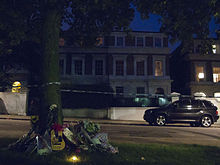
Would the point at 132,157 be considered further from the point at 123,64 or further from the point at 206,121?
the point at 123,64

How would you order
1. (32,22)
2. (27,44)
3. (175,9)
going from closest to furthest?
(175,9)
(32,22)
(27,44)

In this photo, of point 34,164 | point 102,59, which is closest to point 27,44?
point 102,59

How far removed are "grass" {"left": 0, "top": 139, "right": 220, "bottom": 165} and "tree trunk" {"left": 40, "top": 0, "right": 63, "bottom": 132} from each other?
1272 mm

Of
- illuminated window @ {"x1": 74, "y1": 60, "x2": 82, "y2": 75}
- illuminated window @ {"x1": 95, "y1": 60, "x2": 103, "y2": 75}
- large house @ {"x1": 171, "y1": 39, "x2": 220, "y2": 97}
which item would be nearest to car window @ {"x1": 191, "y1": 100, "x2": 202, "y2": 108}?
large house @ {"x1": 171, "y1": 39, "x2": 220, "y2": 97}

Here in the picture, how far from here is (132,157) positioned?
16.9 feet

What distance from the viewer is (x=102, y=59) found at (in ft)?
89.5

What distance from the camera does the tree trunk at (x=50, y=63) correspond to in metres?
6.07

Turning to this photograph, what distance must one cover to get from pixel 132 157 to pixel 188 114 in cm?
1044

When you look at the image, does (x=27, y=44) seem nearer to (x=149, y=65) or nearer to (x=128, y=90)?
(x=128, y=90)

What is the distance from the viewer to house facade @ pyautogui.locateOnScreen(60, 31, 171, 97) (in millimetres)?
26641

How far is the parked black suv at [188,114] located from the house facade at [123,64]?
11.9 metres

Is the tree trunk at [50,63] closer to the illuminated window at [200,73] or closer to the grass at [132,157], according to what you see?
the grass at [132,157]

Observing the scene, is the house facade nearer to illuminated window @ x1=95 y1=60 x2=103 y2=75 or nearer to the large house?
illuminated window @ x1=95 y1=60 x2=103 y2=75

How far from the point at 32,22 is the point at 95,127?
5.87 m
